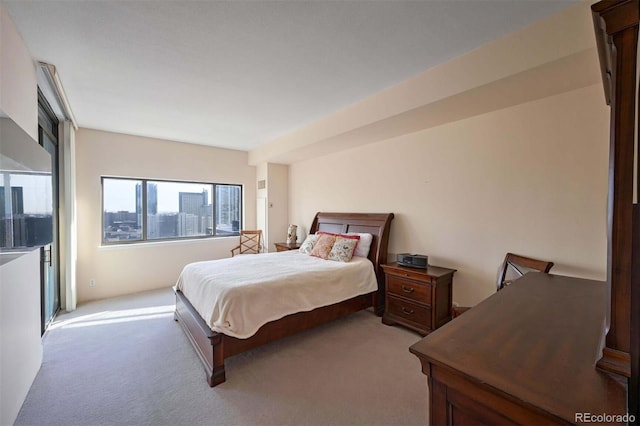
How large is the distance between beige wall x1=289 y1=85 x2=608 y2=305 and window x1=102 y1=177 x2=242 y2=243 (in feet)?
10.2

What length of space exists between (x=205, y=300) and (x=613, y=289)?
8.51ft

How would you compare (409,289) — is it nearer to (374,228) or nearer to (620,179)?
(374,228)

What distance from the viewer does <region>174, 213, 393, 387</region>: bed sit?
212cm

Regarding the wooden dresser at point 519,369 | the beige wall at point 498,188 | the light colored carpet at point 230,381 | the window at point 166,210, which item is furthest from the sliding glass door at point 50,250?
the beige wall at point 498,188

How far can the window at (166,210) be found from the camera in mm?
4352

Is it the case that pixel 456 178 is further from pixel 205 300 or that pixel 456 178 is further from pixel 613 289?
pixel 205 300

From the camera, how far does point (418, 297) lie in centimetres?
284

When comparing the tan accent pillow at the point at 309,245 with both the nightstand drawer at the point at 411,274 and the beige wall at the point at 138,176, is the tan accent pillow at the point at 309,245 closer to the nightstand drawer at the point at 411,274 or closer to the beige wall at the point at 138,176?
the nightstand drawer at the point at 411,274

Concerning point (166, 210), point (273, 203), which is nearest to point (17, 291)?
point (166, 210)

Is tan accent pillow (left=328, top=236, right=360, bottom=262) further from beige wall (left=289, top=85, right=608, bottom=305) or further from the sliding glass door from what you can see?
the sliding glass door

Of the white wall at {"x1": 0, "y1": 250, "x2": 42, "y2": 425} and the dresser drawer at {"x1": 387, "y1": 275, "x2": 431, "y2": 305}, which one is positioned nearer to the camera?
the white wall at {"x1": 0, "y1": 250, "x2": 42, "y2": 425}

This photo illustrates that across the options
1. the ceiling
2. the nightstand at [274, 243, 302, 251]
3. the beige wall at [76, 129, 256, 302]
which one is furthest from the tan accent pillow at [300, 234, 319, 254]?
the beige wall at [76, 129, 256, 302]

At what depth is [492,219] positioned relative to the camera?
2.66 meters

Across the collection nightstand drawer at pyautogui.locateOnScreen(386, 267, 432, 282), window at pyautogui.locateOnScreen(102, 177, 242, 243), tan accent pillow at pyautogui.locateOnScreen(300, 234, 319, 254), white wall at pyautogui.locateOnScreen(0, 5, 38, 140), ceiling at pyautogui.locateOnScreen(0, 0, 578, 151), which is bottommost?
nightstand drawer at pyautogui.locateOnScreen(386, 267, 432, 282)
